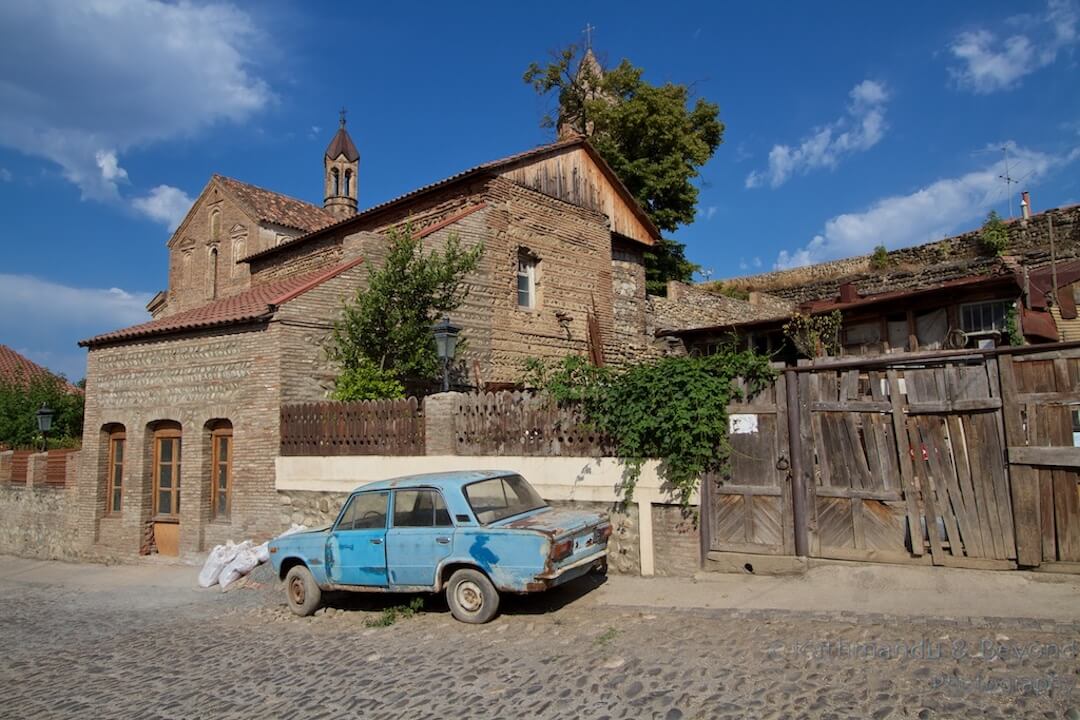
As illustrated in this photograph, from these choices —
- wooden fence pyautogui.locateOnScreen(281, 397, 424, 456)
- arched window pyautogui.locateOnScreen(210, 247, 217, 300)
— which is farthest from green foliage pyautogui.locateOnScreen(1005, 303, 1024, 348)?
arched window pyautogui.locateOnScreen(210, 247, 217, 300)

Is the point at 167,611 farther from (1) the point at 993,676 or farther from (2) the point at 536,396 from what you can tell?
(1) the point at 993,676

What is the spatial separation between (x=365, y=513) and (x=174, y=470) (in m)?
8.84

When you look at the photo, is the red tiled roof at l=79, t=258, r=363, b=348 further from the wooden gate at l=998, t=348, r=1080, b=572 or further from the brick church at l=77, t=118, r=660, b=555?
the wooden gate at l=998, t=348, r=1080, b=572

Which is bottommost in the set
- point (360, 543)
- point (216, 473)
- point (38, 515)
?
point (38, 515)

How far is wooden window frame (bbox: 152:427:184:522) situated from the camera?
49.1 feet

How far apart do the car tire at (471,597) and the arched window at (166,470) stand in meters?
9.97

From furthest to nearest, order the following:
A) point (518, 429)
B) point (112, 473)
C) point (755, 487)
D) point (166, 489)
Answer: point (112, 473) < point (166, 489) < point (518, 429) < point (755, 487)

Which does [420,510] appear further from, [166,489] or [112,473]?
[112,473]

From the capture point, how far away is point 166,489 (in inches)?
599

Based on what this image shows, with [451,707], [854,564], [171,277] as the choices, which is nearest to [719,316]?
[854,564]

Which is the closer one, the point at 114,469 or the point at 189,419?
the point at 189,419

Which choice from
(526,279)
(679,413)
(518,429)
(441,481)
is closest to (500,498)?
(441,481)

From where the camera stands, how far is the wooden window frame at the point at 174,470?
15.0 metres

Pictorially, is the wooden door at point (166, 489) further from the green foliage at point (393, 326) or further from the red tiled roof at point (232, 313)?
the green foliage at point (393, 326)
